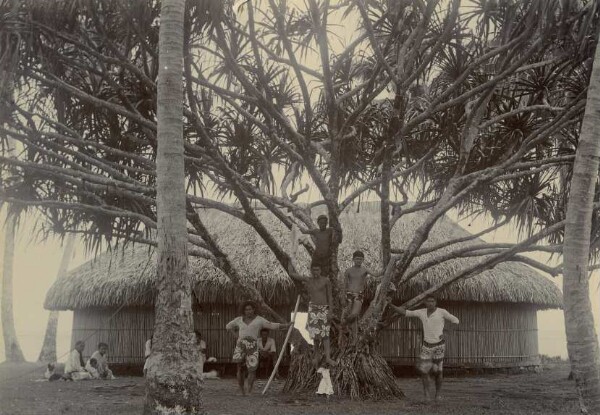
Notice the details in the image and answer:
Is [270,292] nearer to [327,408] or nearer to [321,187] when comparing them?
[321,187]

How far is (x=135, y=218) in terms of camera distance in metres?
10.8

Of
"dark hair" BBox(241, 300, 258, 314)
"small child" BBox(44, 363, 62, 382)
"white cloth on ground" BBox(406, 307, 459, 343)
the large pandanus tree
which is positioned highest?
the large pandanus tree

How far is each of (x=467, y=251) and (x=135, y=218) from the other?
174 inches

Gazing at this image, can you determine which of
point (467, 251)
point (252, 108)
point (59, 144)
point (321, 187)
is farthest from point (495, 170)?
point (59, 144)

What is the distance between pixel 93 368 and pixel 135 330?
1.90 meters

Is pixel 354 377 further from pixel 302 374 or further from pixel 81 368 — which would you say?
pixel 81 368

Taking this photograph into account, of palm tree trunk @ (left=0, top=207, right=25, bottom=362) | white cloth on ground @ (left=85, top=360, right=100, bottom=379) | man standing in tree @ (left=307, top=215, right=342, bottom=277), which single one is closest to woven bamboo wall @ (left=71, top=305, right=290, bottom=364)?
white cloth on ground @ (left=85, top=360, right=100, bottom=379)

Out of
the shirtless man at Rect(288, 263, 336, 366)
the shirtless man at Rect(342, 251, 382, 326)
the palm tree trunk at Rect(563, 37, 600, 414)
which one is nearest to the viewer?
the palm tree trunk at Rect(563, 37, 600, 414)

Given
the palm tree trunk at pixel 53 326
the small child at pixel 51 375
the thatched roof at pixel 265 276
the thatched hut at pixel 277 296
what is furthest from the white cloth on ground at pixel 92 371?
the palm tree trunk at pixel 53 326

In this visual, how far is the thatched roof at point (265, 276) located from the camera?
50.2ft

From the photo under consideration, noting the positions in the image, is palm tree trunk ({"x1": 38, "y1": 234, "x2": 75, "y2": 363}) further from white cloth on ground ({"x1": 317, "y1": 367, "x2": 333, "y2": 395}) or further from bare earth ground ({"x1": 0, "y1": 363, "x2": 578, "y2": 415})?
white cloth on ground ({"x1": 317, "y1": 367, "x2": 333, "y2": 395})

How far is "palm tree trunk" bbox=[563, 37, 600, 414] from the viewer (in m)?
7.27

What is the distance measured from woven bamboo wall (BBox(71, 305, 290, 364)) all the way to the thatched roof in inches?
15.0

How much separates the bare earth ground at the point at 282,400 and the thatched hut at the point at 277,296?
1.83 metres
